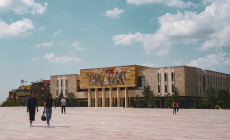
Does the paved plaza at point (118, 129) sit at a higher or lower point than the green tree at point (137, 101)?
higher

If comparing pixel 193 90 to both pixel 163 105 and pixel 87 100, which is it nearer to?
pixel 163 105

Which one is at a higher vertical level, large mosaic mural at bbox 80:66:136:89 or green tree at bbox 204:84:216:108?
large mosaic mural at bbox 80:66:136:89

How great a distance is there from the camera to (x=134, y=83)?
88.2m

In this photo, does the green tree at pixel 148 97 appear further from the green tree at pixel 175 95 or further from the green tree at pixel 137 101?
the green tree at pixel 175 95

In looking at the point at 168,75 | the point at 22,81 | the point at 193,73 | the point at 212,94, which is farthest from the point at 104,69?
the point at 22,81

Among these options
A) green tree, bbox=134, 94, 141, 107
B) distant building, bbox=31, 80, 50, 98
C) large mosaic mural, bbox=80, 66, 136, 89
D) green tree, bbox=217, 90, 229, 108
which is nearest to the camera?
green tree, bbox=217, 90, 229, 108

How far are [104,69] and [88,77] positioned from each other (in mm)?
6972

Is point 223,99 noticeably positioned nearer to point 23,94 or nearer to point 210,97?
point 210,97

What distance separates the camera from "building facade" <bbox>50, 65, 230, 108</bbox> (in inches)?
3246

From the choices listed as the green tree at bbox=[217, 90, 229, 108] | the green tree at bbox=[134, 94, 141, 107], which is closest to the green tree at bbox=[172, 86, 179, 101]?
the green tree at bbox=[217, 90, 229, 108]

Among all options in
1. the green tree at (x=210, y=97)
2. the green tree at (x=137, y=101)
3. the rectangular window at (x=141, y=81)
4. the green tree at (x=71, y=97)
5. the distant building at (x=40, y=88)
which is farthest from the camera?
the distant building at (x=40, y=88)

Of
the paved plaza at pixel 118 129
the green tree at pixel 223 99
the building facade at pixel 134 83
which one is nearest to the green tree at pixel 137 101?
the building facade at pixel 134 83

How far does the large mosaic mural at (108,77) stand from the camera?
3519 inches

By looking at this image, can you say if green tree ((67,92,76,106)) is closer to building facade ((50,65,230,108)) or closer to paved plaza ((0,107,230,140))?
building facade ((50,65,230,108))
